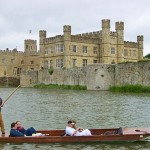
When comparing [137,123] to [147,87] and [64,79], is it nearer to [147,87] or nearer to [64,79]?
[147,87]

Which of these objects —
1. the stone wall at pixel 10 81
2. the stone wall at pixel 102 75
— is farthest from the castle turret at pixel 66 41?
the stone wall at pixel 10 81

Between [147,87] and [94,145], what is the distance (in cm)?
2985

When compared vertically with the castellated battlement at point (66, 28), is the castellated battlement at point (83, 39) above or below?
below

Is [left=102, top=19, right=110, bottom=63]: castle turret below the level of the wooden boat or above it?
above

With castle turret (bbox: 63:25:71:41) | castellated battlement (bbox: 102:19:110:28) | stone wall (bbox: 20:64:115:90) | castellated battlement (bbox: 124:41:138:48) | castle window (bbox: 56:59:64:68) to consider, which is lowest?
stone wall (bbox: 20:64:115:90)

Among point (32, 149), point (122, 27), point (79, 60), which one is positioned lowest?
point (32, 149)

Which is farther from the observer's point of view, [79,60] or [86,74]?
[79,60]

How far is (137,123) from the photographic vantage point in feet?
76.7

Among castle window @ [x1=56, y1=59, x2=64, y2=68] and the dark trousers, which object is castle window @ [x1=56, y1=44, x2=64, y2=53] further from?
the dark trousers

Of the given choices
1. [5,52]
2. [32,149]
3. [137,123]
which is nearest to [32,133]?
[32,149]

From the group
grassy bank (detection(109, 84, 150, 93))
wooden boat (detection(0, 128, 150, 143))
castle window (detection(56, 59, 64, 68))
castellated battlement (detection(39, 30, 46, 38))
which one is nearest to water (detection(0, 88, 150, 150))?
wooden boat (detection(0, 128, 150, 143))

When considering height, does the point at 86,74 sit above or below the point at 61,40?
below

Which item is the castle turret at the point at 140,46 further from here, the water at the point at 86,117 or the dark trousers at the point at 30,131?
the dark trousers at the point at 30,131

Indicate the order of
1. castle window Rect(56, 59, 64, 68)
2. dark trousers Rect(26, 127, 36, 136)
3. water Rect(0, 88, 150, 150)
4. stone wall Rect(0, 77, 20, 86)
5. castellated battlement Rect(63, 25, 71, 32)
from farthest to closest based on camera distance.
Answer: stone wall Rect(0, 77, 20, 86)
castle window Rect(56, 59, 64, 68)
castellated battlement Rect(63, 25, 71, 32)
dark trousers Rect(26, 127, 36, 136)
water Rect(0, 88, 150, 150)
